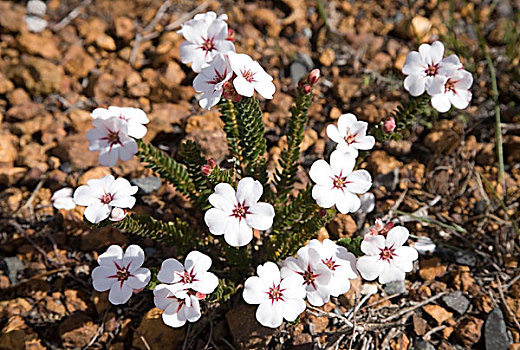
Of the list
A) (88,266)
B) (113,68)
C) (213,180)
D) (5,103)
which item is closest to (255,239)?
(213,180)

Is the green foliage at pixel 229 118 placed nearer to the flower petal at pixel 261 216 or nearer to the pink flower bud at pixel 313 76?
the pink flower bud at pixel 313 76

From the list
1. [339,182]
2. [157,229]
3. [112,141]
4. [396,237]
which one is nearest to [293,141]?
[339,182]

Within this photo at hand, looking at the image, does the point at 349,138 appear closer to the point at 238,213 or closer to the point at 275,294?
the point at 238,213

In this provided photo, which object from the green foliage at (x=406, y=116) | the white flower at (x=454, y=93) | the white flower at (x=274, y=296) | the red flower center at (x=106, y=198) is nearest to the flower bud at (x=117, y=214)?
the red flower center at (x=106, y=198)

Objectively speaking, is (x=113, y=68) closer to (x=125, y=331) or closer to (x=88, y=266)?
(x=88, y=266)

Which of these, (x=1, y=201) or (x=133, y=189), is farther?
(x=1, y=201)

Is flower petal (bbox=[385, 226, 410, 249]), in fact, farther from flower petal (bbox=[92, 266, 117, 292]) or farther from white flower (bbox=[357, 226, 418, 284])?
flower petal (bbox=[92, 266, 117, 292])

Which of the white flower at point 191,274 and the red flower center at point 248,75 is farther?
the red flower center at point 248,75
